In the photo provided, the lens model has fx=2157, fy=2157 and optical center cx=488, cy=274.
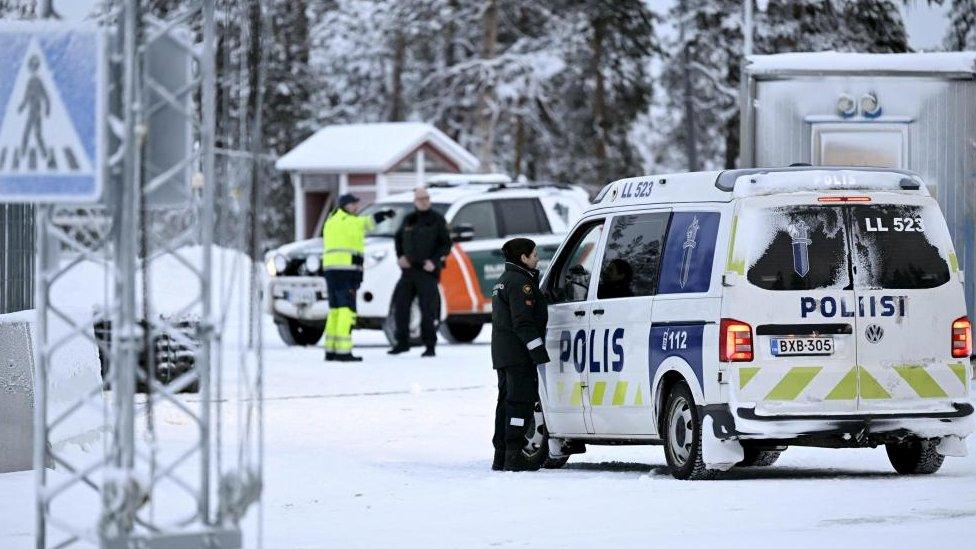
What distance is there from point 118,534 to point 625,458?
757 centimetres

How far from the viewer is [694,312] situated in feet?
38.9

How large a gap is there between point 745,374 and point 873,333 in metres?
0.82

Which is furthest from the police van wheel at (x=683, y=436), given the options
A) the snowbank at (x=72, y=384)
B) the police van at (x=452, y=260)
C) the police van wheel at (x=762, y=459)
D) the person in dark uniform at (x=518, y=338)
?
the police van at (x=452, y=260)

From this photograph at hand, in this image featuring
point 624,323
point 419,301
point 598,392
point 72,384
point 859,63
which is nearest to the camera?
point 624,323

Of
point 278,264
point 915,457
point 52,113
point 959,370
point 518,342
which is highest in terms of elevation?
point 52,113

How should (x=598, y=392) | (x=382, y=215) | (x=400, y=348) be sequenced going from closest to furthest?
1. (x=598, y=392)
2. (x=400, y=348)
3. (x=382, y=215)

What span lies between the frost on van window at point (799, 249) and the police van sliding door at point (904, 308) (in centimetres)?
10

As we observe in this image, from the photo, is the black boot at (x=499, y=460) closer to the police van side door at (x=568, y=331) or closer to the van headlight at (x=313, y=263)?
the police van side door at (x=568, y=331)

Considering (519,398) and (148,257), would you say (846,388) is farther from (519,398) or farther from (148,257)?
(148,257)

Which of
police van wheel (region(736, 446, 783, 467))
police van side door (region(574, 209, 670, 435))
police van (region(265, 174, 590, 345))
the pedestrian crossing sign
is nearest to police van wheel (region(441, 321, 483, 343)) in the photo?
police van (region(265, 174, 590, 345))

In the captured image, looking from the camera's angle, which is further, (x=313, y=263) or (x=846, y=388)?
(x=313, y=263)

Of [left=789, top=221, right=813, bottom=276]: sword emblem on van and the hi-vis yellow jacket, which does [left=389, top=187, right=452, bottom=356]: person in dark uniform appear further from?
[left=789, top=221, right=813, bottom=276]: sword emblem on van

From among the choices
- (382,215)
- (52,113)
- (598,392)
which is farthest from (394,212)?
→ (52,113)

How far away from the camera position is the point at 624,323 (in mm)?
12609
